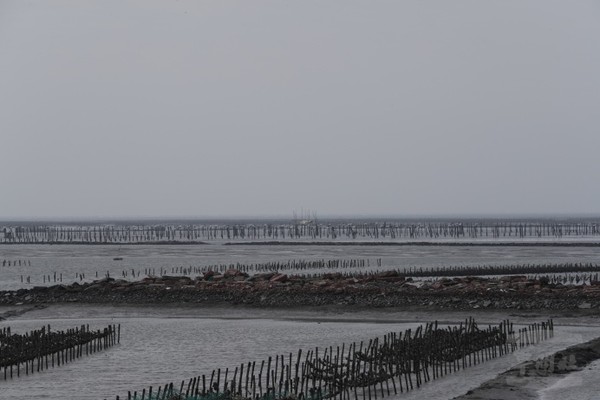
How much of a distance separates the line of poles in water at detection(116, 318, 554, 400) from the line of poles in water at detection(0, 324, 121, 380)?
5.02 metres

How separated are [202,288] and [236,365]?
67.0 ft

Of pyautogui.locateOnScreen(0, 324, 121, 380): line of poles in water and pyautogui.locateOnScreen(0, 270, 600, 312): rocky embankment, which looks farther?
pyautogui.locateOnScreen(0, 270, 600, 312): rocky embankment

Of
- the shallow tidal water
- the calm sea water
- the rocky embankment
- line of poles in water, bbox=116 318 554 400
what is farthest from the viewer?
the calm sea water

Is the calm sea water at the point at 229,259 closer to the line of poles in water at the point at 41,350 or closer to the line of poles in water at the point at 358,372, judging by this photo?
the line of poles in water at the point at 41,350

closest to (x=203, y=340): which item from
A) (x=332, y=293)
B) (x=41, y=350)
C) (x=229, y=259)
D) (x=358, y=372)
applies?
(x=41, y=350)

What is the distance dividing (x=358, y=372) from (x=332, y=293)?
22.1 metres

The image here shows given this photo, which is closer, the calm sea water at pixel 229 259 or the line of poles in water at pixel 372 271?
the line of poles in water at pixel 372 271

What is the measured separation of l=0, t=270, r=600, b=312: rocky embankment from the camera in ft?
132

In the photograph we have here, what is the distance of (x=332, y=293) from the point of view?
43906 mm

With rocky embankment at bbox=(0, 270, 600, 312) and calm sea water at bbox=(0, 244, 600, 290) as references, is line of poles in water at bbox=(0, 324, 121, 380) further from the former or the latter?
calm sea water at bbox=(0, 244, 600, 290)

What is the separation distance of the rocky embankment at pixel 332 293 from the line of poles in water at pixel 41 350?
15.3 meters

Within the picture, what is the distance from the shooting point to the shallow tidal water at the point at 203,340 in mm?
23484

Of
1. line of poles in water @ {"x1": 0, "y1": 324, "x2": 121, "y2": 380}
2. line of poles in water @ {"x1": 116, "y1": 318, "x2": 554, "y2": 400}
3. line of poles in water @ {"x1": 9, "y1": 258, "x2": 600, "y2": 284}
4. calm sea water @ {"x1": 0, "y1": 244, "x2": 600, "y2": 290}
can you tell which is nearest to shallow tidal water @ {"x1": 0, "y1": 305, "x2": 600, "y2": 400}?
line of poles in water @ {"x1": 0, "y1": 324, "x2": 121, "y2": 380}

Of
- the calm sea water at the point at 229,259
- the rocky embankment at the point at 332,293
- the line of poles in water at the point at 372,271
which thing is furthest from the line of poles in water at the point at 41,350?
the calm sea water at the point at 229,259
